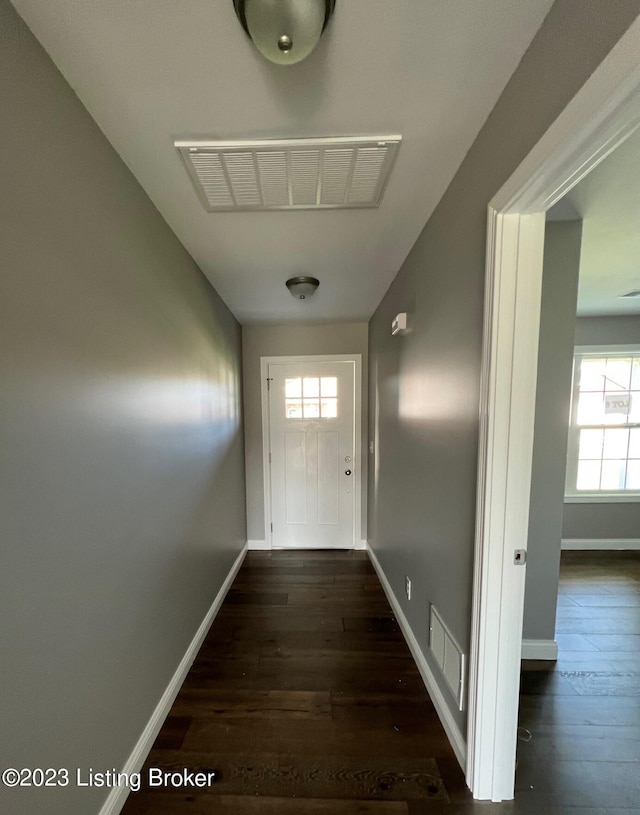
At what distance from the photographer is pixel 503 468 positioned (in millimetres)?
1031

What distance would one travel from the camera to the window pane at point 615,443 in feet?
10.7

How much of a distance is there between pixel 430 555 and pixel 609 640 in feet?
5.01

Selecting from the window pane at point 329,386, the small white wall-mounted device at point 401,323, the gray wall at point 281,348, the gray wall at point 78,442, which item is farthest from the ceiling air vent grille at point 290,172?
the window pane at point 329,386

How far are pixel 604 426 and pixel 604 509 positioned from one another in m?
0.89

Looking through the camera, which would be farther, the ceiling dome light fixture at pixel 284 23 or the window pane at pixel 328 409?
the window pane at pixel 328 409

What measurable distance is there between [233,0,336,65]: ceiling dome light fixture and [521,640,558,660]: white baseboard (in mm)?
2816

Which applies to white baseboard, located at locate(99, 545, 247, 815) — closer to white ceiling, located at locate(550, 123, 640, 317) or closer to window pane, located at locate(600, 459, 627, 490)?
white ceiling, located at locate(550, 123, 640, 317)

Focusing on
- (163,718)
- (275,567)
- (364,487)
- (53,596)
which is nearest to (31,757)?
(53,596)

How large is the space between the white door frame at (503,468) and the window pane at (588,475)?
3.08 metres

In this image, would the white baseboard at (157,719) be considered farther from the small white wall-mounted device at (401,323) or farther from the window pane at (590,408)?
the window pane at (590,408)

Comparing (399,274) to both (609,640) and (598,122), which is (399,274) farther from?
(609,640)

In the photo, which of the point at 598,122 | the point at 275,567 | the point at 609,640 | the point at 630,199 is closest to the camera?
the point at 598,122

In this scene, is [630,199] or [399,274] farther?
[399,274]

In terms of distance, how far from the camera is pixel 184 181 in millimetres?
1279
